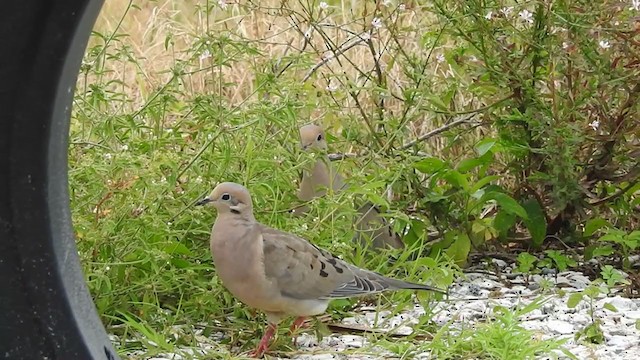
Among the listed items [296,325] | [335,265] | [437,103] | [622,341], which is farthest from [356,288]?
[437,103]

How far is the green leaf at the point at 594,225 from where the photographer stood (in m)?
4.64

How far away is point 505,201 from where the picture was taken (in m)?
4.45

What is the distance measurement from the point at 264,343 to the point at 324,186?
778mm

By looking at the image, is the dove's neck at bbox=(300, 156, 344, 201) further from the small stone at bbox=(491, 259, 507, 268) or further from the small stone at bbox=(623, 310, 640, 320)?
the small stone at bbox=(623, 310, 640, 320)

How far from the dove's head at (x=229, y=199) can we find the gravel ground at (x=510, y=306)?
44 centimetres

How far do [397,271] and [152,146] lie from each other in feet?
3.58

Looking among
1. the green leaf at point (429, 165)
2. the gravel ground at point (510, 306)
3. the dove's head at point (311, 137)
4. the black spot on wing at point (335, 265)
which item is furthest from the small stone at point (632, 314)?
the dove's head at point (311, 137)

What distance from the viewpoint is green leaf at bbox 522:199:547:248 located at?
181 inches

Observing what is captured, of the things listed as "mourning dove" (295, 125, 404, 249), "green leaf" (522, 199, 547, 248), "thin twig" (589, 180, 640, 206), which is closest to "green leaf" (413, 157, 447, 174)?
"mourning dove" (295, 125, 404, 249)

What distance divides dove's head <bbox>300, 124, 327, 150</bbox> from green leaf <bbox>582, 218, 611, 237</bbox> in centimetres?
119

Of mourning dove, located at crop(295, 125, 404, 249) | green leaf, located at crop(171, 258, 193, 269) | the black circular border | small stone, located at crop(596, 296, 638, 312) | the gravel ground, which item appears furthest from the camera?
mourning dove, located at crop(295, 125, 404, 249)

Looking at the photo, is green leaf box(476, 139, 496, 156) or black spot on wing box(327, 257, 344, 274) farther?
green leaf box(476, 139, 496, 156)

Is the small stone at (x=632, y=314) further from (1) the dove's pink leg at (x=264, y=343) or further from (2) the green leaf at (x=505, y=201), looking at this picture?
(1) the dove's pink leg at (x=264, y=343)

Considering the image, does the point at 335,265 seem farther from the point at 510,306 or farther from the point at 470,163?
the point at 470,163
